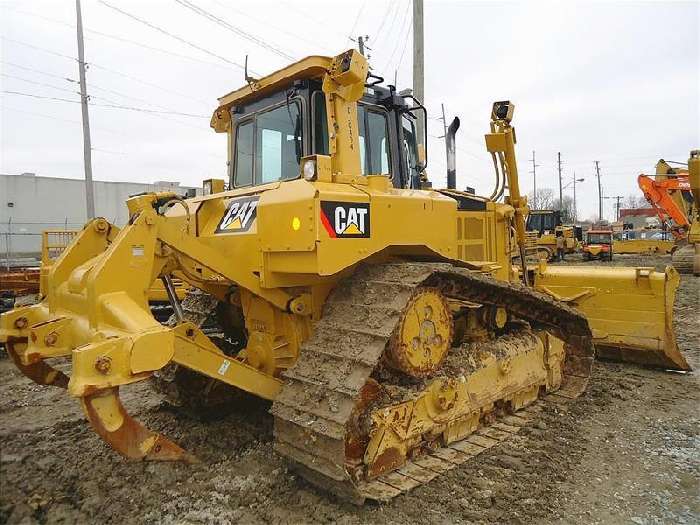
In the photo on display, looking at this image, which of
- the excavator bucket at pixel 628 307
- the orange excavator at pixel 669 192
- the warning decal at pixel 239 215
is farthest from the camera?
the orange excavator at pixel 669 192

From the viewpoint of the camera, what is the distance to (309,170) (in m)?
3.77

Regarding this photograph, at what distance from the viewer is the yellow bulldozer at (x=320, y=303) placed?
3244 mm

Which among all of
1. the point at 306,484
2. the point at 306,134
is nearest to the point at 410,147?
the point at 306,134

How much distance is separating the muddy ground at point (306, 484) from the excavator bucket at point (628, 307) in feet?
4.37

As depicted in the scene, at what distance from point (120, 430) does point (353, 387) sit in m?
1.32

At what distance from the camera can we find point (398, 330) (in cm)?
362

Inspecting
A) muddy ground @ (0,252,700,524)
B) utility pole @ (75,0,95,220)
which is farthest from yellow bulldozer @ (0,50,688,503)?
→ utility pole @ (75,0,95,220)

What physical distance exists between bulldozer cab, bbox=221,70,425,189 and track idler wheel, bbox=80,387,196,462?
7.18 feet

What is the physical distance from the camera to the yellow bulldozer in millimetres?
3244

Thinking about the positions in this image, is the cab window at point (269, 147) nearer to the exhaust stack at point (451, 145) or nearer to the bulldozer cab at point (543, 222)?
the exhaust stack at point (451, 145)

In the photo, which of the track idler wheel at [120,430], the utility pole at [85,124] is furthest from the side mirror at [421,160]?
the utility pole at [85,124]

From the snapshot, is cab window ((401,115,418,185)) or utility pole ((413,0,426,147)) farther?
utility pole ((413,0,426,147))

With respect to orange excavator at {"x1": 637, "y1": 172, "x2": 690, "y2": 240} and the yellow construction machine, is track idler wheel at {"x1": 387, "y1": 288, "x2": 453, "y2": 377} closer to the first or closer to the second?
orange excavator at {"x1": 637, "y1": 172, "x2": 690, "y2": 240}

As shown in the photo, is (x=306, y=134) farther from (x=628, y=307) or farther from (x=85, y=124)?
(x=85, y=124)
